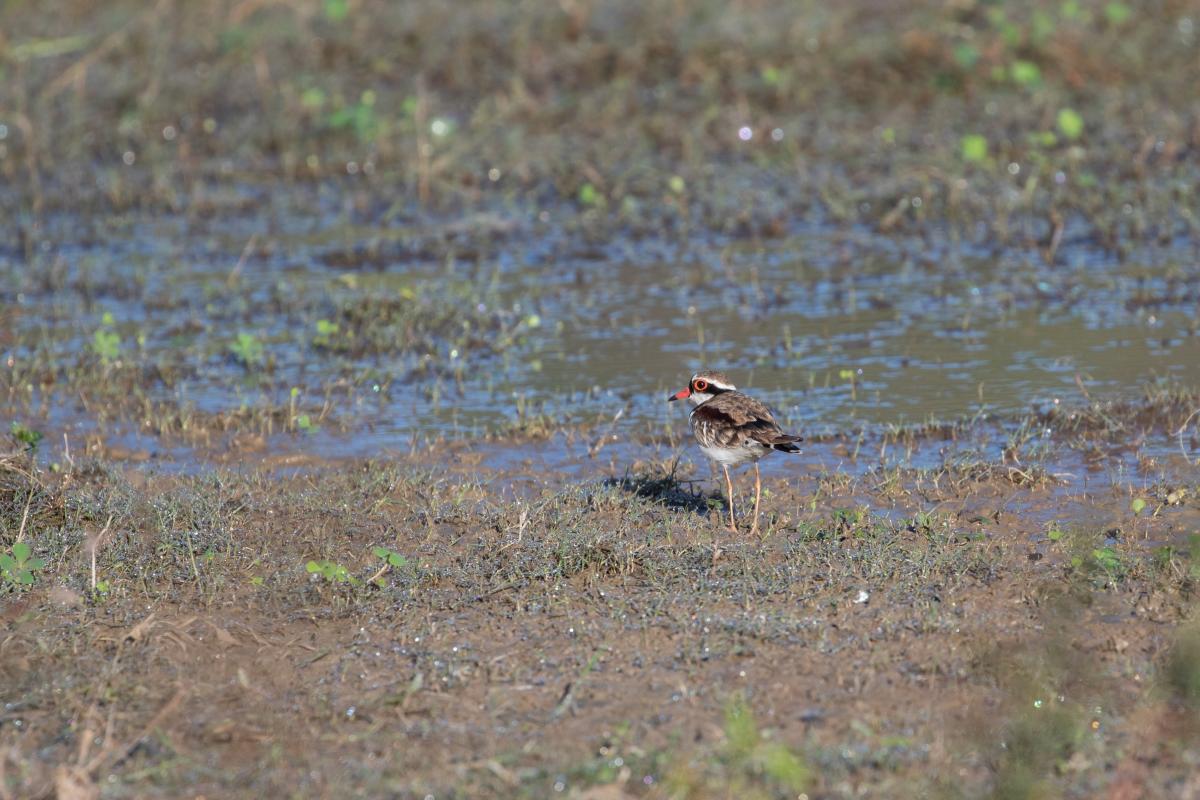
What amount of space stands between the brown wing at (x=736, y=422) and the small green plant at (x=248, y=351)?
3.50 metres

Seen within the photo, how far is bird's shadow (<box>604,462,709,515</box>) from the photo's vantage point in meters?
6.95

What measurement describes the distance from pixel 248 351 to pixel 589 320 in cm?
209

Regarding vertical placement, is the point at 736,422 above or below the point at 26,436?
above

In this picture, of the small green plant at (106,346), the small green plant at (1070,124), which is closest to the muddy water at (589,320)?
the small green plant at (106,346)

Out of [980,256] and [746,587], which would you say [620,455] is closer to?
[746,587]

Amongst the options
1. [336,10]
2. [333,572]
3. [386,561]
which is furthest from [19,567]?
[336,10]

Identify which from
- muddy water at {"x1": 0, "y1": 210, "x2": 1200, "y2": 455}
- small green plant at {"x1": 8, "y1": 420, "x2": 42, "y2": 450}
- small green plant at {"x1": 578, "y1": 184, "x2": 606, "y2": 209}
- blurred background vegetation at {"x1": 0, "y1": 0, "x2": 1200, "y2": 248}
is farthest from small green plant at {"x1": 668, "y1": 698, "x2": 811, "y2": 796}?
small green plant at {"x1": 578, "y1": 184, "x2": 606, "y2": 209}

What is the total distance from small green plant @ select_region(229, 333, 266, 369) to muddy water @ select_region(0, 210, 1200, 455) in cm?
7

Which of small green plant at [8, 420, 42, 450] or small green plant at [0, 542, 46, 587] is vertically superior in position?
small green plant at [8, 420, 42, 450]

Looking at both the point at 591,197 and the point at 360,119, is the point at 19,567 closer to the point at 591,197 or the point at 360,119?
the point at 591,197

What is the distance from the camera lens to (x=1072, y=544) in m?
6.07

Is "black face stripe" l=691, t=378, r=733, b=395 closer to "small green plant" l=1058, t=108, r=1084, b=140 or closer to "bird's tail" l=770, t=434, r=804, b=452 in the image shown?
"bird's tail" l=770, t=434, r=804, b=452

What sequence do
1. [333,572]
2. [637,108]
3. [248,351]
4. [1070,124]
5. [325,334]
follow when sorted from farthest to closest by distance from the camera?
[637,108] → [1070,124] → [325,334] → [248,351] → [333,572]

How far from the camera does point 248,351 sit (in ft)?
30.5
